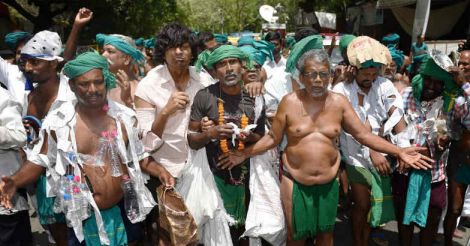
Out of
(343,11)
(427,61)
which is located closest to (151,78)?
(427,61)

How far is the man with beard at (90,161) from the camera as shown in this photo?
9.78 feet

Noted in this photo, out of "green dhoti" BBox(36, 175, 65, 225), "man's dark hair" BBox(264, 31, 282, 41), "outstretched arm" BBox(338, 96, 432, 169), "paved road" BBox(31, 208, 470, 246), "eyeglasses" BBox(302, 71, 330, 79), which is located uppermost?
"man's dark hair" BBox(264, 31, 282, 41)

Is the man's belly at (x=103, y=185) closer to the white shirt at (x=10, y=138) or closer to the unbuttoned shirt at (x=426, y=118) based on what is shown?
the white shirt at (x=10, y=138)

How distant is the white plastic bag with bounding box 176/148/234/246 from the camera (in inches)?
141

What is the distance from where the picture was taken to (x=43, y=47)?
3572 millimetres

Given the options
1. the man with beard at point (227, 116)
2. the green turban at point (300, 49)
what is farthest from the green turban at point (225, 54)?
the green turban at point (300, 49)

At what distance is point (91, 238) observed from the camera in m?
3.11

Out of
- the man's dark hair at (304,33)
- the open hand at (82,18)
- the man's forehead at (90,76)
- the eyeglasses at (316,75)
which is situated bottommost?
the eyeglasses at (316,75)

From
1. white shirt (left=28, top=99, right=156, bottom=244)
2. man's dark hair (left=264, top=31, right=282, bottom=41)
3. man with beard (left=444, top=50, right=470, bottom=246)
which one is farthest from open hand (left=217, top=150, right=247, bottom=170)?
man's dark hair (left=264, top=31, right=282, bottom=41)

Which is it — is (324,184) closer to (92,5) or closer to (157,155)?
(157,155)

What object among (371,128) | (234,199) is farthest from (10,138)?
(371,128)

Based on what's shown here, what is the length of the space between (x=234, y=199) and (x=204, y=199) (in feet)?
0.88

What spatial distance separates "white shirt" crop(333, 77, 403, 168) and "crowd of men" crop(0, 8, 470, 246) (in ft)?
0.04

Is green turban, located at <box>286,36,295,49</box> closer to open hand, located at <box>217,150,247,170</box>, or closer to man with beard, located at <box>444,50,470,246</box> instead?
man with beard, located at <box>444,50,470,246</box>
